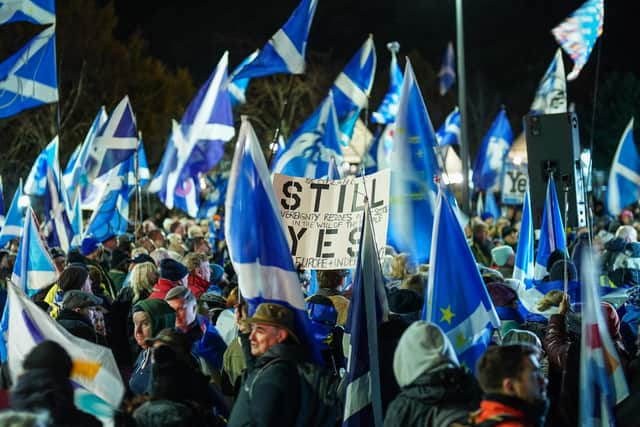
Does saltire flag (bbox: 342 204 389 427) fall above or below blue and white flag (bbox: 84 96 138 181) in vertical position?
below

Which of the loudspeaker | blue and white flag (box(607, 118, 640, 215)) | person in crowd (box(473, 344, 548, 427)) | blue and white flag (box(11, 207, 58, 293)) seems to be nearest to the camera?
person in crowd (box(473, 344, 548, 427))

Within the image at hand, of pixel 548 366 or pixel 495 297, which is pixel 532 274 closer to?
pixel 495 297

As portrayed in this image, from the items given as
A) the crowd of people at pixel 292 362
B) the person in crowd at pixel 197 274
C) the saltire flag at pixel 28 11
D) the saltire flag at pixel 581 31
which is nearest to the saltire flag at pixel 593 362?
the crowd of people at pixel 292 362

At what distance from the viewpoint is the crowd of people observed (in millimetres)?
3824

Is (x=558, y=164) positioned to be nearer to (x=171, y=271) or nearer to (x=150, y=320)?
(x=171, y=271)

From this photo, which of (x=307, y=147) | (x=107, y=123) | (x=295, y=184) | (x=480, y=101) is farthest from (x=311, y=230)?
(x=480, y=101)

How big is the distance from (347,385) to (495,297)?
1.97m

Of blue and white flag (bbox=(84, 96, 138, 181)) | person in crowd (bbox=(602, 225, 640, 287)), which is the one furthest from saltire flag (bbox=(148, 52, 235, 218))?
person in crowd (bbox=(602, 225, 640, 287))

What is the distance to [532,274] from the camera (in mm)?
10039

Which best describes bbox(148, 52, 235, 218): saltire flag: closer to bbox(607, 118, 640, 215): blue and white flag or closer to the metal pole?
the metal pole

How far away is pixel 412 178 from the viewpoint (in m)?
8.61

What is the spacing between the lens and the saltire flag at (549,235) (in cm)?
1018

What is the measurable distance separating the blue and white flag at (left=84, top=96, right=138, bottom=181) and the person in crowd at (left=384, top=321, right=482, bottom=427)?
12.3 metres

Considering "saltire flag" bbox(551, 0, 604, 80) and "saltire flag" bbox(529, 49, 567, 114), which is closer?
"saltire flag" bbox(551, 0, 604, 80)
